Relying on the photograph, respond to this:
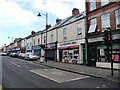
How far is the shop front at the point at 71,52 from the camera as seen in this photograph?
28062mm

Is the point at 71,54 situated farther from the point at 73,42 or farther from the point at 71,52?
the point at 73,42

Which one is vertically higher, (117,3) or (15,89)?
(117,3)

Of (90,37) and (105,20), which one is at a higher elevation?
(105,20)

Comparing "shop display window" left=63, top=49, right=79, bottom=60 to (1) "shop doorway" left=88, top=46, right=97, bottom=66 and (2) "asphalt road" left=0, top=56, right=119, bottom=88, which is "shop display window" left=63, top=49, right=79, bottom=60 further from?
(2) "asphalt road" left=0, top=56, right=119, bottom=88

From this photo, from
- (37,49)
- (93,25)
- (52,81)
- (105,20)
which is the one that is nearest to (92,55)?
(93,25)

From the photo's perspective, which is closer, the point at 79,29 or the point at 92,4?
the point at 92,4

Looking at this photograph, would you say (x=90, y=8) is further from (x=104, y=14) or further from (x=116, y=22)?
(x=116, y=22)

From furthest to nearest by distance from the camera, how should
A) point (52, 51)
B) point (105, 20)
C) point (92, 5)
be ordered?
point (52, 51)
point (92, 5)
point (105, 20)

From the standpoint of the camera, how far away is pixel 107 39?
54.6 feet

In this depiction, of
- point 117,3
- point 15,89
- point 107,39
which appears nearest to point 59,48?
point 117,3

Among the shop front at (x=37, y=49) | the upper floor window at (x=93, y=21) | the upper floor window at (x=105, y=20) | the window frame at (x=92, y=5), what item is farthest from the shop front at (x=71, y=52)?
the shop front at (x=37, y=49)

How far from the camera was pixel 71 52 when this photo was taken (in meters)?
30.8

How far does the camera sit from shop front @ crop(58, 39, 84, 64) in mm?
28062

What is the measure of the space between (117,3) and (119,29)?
9.08ft
